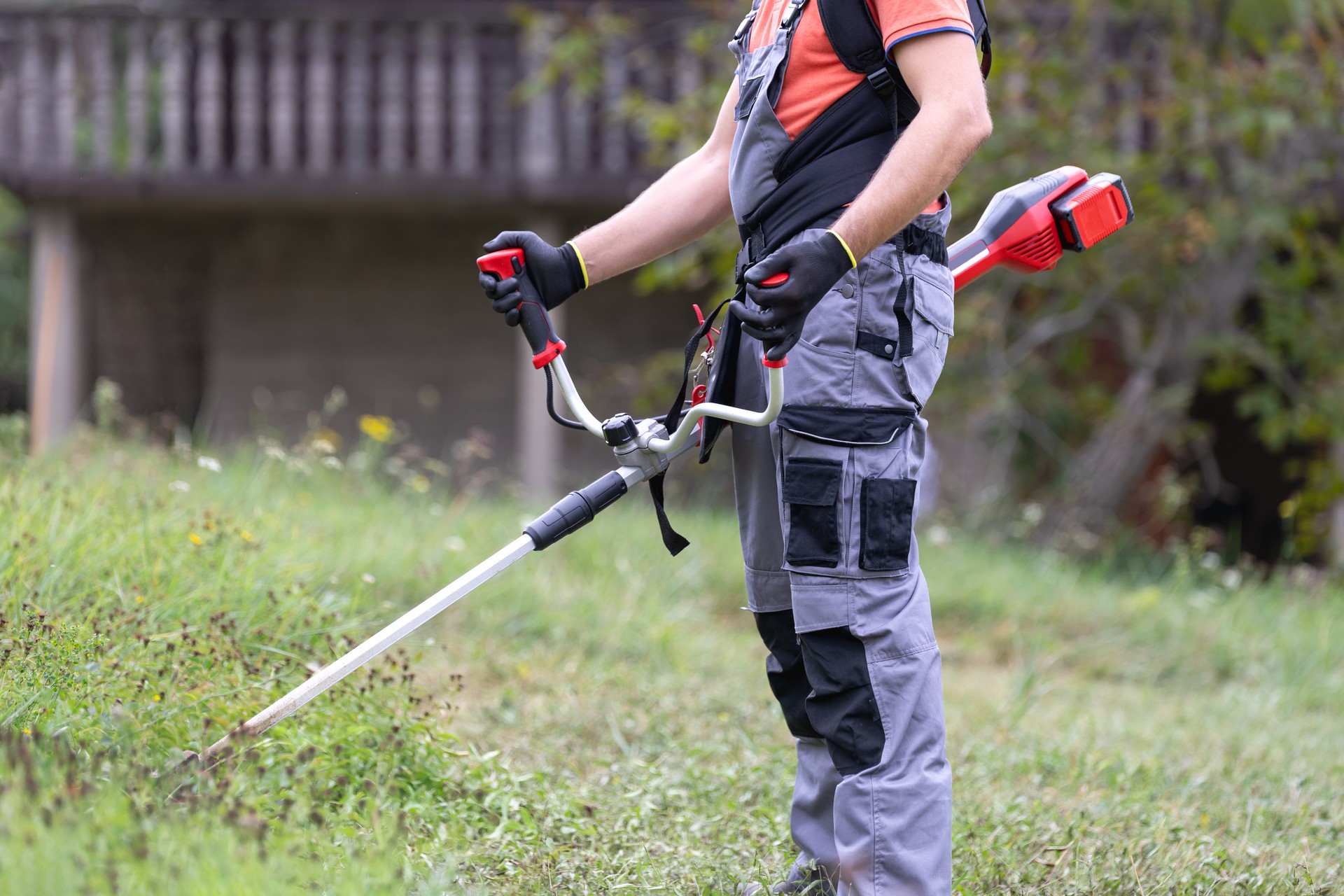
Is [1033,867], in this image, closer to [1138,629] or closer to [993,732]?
[993,732]

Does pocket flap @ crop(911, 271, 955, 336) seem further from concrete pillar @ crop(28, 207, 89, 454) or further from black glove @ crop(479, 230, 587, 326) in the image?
concrete pillar @ crop(28, 207, 89, 454)

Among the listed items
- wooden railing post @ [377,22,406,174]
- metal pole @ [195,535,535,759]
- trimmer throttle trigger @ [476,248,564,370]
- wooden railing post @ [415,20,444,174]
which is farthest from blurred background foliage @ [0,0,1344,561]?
metal pole @ [195,535,535,759]

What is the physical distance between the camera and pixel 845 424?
Answer: 76.6 inches

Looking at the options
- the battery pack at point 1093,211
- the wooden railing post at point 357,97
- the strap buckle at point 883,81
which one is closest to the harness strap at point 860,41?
the strap buckle at point 883,81

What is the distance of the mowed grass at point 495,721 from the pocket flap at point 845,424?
2.81ft

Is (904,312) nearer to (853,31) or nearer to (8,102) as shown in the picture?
(853,31)

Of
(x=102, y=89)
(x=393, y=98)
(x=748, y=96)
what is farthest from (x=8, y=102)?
(x=748, y=96)

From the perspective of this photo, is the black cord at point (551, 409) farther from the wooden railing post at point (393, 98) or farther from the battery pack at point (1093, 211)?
the wooden railing post at point (393, 98)

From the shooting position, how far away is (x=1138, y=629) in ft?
16.1

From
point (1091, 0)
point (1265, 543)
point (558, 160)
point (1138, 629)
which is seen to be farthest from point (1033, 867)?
point (1265, 543)

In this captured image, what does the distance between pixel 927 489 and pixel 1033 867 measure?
433 cm

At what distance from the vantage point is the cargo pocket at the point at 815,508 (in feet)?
6.40

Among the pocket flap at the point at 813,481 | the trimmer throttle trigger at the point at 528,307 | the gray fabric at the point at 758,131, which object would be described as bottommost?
the pocket flap at the point at 813,481

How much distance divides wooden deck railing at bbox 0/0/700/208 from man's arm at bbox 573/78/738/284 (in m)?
Answer: 4.83
